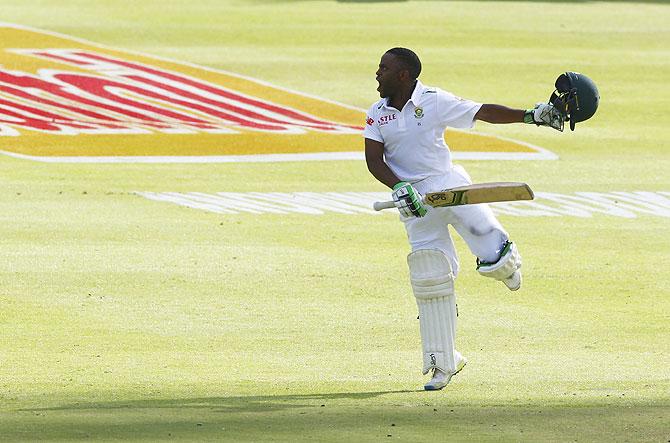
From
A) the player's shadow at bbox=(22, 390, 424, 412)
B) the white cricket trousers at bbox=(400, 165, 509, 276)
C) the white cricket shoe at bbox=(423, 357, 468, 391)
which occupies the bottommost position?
the white cricket shoe at bbox=(423, 357, 468, 391)

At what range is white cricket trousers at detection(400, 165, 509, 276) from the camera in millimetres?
9281

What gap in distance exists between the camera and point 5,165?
64.6ft

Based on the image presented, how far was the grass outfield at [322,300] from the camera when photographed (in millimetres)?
7875

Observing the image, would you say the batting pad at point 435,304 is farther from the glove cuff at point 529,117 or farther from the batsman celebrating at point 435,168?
the glove cuff at point 529,117

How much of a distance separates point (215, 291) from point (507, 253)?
14.6 feet

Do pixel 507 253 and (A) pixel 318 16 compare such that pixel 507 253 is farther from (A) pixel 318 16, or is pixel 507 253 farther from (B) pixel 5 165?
(A) pixel 318 16

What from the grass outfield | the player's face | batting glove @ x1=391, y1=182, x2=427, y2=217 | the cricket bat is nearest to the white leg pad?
the cricket bat

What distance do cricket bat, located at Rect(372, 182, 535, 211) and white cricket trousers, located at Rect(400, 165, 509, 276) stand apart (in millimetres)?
220

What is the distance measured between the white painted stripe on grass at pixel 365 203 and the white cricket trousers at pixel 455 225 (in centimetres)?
774

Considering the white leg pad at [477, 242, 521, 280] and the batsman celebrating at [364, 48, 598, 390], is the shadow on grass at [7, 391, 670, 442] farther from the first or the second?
the white leg pad at [477, 242, 521, 280]

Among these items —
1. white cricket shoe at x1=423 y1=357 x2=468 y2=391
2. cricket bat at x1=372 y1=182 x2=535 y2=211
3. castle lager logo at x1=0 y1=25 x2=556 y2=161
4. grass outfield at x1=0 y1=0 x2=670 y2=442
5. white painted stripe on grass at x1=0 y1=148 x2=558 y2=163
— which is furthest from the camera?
castle lager logo at x1=0 y1=25 x2=556 y2=161

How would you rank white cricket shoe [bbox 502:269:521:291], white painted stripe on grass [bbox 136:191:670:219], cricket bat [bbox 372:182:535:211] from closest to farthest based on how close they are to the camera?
cricket bat [bbox 372:182:535:211]
white cricket shoe [bbox 502:269:521:291]
white painted stripe on grass [bbox 136:191:670:219]

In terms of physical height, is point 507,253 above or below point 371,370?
above

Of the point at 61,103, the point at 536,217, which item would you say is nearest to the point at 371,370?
the point at 536,217
